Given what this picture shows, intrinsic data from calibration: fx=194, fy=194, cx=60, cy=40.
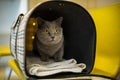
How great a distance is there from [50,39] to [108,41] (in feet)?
1.05

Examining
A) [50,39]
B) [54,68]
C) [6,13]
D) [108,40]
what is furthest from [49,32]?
[6,13]

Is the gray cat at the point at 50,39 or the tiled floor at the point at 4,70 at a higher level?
the gray cat at the point at 50,39

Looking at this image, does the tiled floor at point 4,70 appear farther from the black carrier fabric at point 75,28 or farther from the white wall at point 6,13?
the black carrier fabric at point 75,28

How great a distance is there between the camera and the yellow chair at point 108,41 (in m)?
0.81


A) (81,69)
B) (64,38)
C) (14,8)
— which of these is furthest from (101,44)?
(14,8)

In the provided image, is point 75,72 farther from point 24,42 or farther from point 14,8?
point 14,8

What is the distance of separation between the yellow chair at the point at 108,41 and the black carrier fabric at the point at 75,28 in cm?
12

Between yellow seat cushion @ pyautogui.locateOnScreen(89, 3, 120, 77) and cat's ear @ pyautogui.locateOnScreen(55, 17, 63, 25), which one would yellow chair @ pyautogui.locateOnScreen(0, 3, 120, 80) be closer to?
yellow seat cushion @ pyautogui.locateOnScreen(89, 3, 120, 77)

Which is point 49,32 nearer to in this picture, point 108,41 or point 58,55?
point 58,55

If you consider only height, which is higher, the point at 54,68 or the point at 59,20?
the point at 59,20

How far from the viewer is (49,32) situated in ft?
2.30

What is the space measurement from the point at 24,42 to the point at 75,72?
0.62 ft

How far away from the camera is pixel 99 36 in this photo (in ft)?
3.10

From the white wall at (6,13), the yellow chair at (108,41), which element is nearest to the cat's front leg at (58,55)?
the yellow chair at (108,41)
